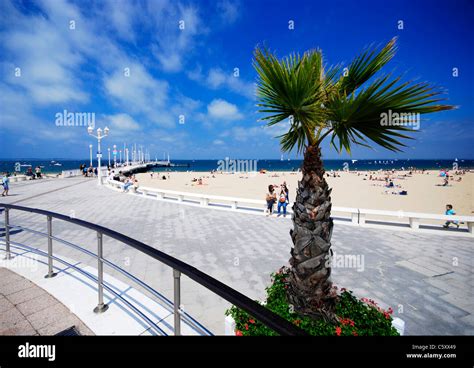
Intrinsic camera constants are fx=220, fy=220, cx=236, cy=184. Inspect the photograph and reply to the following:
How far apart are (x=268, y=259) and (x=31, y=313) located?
493 centimetres

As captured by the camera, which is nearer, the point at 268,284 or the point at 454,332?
the point at 454,332

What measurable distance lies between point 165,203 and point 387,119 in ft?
45.2

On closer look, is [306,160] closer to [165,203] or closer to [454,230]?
[454,230]

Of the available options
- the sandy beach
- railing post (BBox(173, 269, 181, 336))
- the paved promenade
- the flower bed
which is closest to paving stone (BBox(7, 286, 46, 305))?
the paved promenade

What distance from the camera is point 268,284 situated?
16.0ft

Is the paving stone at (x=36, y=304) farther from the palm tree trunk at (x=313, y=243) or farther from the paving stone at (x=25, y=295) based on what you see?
the palm tree trunk at (x=313, y=243)

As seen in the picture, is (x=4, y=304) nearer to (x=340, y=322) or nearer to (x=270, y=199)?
(x=340, y=322)

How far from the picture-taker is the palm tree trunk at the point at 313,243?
2705 mm

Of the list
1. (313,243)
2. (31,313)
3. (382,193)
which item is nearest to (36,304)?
(31,313)

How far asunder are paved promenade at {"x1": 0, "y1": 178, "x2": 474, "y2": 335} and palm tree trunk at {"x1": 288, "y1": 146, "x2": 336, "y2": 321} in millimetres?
1635

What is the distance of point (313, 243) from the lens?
8.84ft
